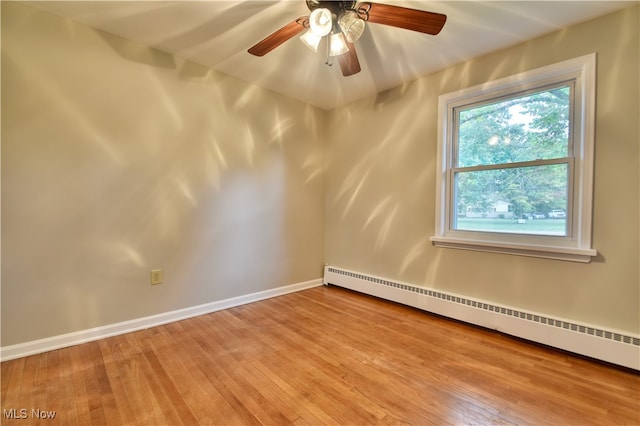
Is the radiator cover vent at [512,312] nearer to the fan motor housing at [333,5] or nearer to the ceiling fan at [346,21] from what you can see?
the ceiling fan at [346,21]

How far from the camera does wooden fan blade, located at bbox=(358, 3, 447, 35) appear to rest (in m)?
1.45

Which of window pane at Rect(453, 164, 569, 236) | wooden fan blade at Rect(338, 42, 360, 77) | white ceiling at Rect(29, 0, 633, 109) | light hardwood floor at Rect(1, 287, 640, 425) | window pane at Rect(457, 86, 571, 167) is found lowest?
light hardwood floor at Rect(1, 287, 640, 425)

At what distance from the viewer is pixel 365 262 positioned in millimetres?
3242

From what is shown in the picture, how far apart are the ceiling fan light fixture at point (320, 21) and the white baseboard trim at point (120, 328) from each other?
94.3 inches

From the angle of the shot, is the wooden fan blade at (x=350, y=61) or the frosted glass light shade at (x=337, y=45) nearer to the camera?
the frosted glass light shade at (x=337, y=45)

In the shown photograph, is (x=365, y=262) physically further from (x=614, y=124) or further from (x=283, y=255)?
(x=614, y=124)

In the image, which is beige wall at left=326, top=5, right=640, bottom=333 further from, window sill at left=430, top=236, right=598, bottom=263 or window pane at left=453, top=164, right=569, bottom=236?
window pane at left=453, top=164, right=569, bottom=236


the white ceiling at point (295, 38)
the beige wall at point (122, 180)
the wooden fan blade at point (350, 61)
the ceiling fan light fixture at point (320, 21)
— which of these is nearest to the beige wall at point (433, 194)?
the white ceiling at point (295, 38)

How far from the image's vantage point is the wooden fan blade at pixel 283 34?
165 cm

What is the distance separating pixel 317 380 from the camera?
1.66m

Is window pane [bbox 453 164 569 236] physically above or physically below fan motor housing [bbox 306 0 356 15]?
below

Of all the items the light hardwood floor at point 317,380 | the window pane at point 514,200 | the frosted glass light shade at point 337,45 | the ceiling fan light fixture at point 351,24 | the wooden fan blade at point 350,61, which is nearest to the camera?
the light hardwood floor at point 317,380

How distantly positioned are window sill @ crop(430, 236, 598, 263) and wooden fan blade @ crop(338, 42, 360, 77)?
5.26 ft

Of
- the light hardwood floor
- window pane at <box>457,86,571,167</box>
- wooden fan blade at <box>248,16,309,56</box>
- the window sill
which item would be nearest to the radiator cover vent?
the light hardwood floor
